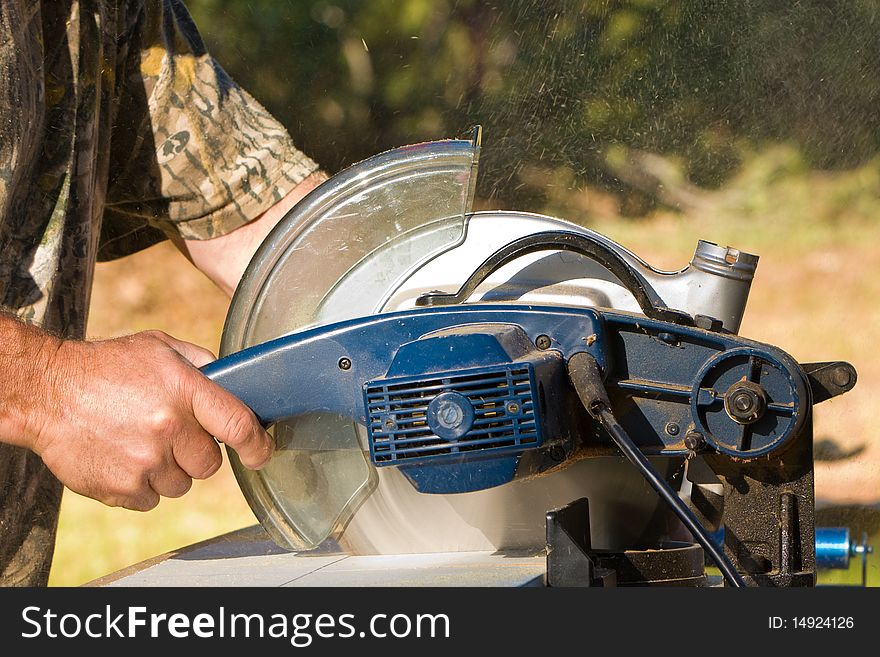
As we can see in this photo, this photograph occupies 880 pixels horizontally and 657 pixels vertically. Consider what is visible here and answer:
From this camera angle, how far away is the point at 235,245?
173 centimetres

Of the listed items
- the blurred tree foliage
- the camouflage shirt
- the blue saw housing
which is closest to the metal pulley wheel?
the blue saw housing

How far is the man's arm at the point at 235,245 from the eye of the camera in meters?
1.70

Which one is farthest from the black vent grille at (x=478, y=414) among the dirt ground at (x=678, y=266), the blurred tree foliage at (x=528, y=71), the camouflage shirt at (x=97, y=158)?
the dirt ground at (x=678, y=266)

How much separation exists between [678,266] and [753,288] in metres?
1.03

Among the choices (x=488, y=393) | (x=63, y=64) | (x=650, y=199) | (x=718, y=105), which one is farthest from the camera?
(x=650, y=199)

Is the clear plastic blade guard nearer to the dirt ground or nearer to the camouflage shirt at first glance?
the camouflage shirt

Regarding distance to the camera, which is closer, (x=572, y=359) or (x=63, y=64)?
(x=572, y=359)

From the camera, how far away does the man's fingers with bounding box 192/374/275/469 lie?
1.04 metres

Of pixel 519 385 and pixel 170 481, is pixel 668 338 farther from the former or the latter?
pixel 170 481

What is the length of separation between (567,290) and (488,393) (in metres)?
0.23

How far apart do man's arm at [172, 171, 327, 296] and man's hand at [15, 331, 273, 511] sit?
559 millimetres

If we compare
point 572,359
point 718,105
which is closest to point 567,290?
point 572,359
